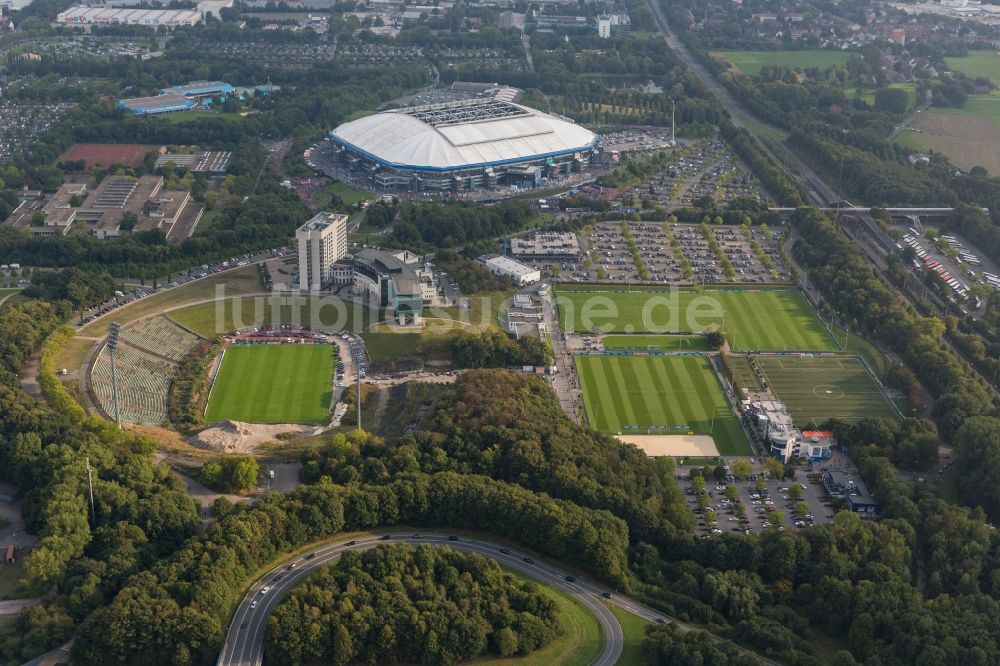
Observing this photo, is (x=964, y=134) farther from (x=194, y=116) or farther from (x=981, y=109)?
(x=194, y=116)

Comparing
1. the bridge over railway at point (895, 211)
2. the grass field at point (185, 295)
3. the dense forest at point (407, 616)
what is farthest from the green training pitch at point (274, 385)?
the bridge over railway at point (895, 211)

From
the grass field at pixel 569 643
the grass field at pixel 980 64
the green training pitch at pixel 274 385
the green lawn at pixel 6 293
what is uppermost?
the green lawn at pixel 6 293

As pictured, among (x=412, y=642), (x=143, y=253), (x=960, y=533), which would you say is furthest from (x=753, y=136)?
(x=412, y=642)

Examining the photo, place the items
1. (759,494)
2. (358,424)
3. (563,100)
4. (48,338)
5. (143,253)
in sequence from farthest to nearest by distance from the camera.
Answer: (563,100) → (143,253) → (48,338) → (358,424) → (759,494)

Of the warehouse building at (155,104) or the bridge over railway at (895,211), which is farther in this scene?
the warehouse building at (155,104)

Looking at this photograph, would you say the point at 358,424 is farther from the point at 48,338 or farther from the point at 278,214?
the point at 278,214

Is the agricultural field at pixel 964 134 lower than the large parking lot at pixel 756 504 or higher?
lower

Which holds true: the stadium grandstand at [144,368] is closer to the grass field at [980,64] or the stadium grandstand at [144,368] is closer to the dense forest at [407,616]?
the dense forest at [407,616]

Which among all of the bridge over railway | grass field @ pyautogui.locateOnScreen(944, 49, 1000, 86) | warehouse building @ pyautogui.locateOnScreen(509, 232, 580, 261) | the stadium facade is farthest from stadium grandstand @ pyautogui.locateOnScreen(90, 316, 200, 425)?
grass field @ pyautogui.locateOnScreen(944, 49, 1000, 86)
